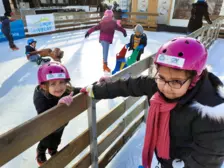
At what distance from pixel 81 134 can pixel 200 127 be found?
3.17ft

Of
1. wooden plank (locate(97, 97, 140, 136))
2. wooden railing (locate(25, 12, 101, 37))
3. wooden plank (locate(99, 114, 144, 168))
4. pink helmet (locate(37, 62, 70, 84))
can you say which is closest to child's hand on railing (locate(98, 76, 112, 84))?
pink helmet (locate(37, 62, 70, 84))

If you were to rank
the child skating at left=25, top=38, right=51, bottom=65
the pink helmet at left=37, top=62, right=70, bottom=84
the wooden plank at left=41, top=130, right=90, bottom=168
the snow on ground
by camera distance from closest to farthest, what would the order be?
the wooden plank at left=41, top=130, right=90, bottom=168 → the pink helmet at left=37, top=62, right=70, bottom=84 → the snow on ground → the child skating at left=25, top=38, right=51, bottom=65

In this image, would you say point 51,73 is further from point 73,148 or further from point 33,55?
point 33,55

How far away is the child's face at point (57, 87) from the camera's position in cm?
170

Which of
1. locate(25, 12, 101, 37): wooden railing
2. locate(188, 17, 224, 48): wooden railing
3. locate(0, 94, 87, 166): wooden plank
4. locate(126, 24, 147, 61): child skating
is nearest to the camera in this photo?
locate(0, 94, 87, 166): wooden plank

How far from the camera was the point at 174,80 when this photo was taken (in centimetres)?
107

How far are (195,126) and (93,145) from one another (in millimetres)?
1011

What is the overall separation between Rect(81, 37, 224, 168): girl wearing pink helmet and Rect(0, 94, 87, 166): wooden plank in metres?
0.56

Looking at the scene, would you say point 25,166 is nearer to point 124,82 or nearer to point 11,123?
point 11,123

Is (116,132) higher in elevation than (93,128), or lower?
lower

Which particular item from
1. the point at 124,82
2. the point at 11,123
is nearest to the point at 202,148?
the point at 124,82

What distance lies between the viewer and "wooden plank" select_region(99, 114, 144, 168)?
2.12m

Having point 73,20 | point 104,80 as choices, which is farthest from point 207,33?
point 73,20

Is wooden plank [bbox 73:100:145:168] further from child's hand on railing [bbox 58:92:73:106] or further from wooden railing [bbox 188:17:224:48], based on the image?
wooden railing [bbox 188:17:224:48]
